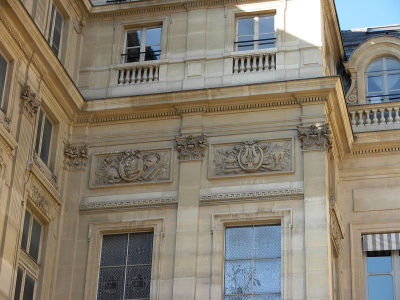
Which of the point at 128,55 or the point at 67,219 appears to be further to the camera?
the point at 128,55

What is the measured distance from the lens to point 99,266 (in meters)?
19.4

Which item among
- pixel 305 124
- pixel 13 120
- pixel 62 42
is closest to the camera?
pixel 13 120

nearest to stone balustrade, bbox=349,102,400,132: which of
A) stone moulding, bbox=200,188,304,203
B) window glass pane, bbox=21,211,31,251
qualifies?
stone moulding, bbox=200,188,304,203

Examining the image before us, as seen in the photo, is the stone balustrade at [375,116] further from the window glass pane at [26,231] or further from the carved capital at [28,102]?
the window glass pane at [26,231]

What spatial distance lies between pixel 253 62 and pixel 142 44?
2833 millimetres

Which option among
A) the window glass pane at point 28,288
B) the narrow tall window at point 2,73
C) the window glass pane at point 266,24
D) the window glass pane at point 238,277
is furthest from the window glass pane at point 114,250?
the window glass pane at point 266,24

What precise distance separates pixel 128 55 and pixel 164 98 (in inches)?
79.7

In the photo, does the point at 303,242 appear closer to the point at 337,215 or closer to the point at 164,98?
the point at 337,215

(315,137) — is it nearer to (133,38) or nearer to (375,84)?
(375,84)

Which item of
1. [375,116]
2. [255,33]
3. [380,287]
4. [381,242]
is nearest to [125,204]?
[255,33]

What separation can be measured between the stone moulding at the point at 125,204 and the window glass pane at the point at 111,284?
1332 millimetres

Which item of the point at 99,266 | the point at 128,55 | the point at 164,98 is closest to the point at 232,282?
the point at 99,266

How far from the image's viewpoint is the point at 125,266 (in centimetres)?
1938

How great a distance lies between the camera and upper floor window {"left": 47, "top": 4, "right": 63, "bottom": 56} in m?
20.8
